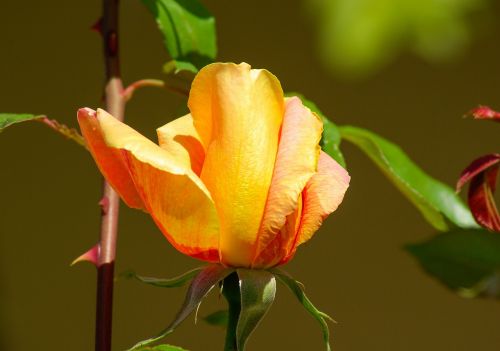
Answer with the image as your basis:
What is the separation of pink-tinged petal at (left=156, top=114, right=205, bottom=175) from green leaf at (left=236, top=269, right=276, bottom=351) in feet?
0.25

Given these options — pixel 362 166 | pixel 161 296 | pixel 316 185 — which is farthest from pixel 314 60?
pixel 316 185

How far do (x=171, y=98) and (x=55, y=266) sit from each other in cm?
53

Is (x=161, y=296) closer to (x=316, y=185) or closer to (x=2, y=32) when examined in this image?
(x=2, y=32)

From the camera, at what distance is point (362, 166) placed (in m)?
2.40

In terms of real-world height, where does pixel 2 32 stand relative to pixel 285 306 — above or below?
above

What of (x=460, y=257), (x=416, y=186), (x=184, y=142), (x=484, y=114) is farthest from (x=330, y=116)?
(x=184, y=142)

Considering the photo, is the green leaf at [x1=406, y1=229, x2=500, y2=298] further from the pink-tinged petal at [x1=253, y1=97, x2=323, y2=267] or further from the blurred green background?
the blurred green background

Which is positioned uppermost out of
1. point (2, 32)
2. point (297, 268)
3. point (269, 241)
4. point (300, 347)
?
point (269, 241)

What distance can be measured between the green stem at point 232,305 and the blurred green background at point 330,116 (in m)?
1.72

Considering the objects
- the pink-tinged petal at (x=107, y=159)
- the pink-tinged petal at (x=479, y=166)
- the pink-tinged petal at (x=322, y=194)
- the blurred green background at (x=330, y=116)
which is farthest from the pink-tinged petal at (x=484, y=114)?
the blurred green background at (x=330, y=116)

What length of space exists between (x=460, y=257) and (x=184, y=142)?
1.03 feet

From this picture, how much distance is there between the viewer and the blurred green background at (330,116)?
2363mm

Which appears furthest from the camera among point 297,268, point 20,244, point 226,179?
point 20,244

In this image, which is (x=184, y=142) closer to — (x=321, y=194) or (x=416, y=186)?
(x=321, y=194)
